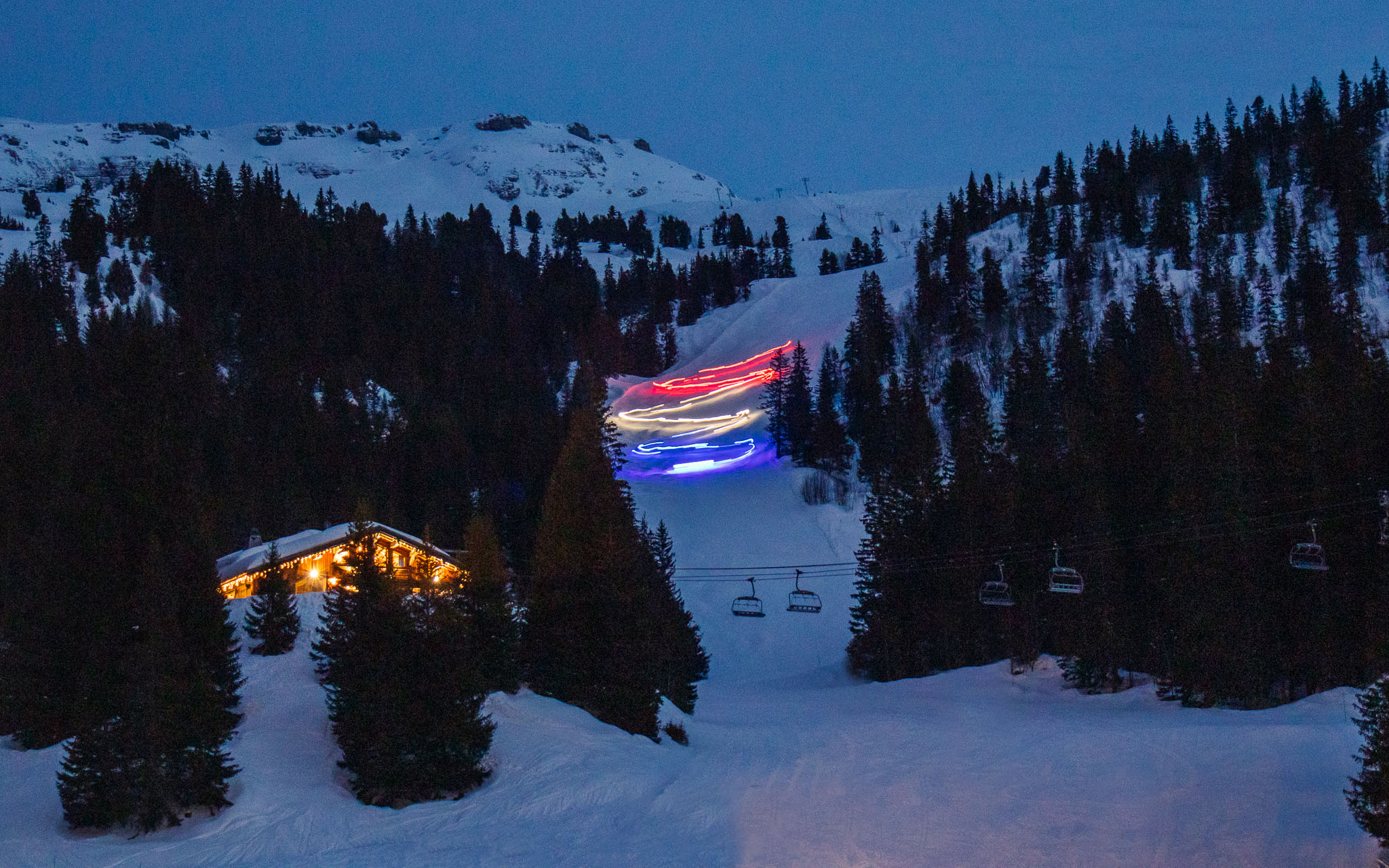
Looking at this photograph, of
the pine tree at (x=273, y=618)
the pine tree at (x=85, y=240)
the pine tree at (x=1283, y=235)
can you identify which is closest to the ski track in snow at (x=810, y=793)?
the pine tree at (x=273, y=618)

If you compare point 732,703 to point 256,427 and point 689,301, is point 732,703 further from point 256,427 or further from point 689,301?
point 689,301

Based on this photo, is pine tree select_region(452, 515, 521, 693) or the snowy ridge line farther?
the snowy ridge line

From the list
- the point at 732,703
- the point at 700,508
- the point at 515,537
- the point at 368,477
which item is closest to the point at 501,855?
the point at 732,703

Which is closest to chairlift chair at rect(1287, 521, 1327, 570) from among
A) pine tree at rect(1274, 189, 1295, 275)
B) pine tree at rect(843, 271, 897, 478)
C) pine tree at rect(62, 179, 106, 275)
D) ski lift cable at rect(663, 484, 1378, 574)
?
ski lift cable at rect(663, 484, 1378, 574)

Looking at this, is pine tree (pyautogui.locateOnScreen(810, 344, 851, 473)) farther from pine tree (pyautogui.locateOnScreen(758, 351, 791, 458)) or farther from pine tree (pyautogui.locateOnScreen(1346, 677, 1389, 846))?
pine tree (pyautogui.locateOnScreen(1346, 677, 1389, 846))

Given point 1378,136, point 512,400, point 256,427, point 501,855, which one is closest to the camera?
point 501,855

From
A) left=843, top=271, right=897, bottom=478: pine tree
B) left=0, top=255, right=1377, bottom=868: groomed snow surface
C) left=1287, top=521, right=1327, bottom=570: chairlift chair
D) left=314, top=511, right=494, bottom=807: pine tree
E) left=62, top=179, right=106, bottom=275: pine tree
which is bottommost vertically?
left=0, top=255, right=1377, bottom=868: groomed snow surface
